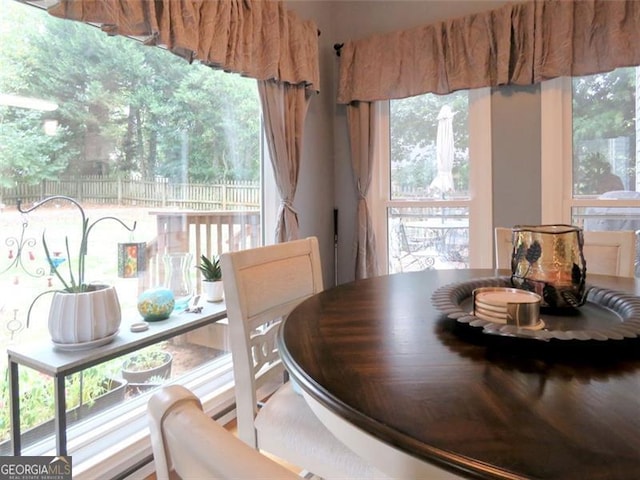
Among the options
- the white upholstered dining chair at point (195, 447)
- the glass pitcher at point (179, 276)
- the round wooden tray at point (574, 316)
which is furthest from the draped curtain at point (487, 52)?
the white upholstered dining chair at point (195, 447)

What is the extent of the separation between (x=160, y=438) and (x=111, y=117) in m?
1.60

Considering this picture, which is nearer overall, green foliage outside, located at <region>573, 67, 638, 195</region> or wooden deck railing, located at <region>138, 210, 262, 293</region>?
wooden deck railing, located at <region>138, 210, 262, 293</region>

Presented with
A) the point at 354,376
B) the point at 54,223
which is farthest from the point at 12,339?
the point at 354,376

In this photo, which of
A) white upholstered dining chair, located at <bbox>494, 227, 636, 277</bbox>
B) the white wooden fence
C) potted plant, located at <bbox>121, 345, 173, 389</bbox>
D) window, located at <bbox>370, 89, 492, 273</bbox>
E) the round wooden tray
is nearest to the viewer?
the round wooden tray

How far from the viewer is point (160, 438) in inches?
13.1

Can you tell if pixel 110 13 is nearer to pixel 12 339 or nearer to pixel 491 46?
pixel 12 339

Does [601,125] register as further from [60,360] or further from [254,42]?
[60,360]

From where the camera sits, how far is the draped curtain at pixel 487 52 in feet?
6.54

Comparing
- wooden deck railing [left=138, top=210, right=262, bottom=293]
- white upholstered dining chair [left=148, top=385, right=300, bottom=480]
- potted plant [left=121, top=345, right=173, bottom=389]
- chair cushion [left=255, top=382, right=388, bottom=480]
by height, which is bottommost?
potted plant [left=121, top=345, right=173, bottom=389]

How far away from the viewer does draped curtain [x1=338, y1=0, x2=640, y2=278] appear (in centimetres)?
199

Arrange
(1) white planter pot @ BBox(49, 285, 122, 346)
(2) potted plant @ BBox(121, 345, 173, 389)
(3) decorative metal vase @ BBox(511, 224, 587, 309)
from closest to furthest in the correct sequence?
(3) decorative metal vase @ BBox(511, 224, 587, 309)
(1) white planter pot @ BBox(49, 285, 122, 346)
(2) potted plant @ BBox(121, 345, 173, 389)

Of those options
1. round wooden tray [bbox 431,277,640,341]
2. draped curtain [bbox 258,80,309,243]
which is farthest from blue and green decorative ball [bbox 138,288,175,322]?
round wooden tray [bbox 431,277,640,341]

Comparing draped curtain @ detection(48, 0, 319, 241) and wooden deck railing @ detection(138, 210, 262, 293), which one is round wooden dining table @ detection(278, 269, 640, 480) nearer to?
wooden deck railing @ detection(138, 210, 262, 293)

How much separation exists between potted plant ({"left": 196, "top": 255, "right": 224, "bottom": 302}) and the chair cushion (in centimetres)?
95
